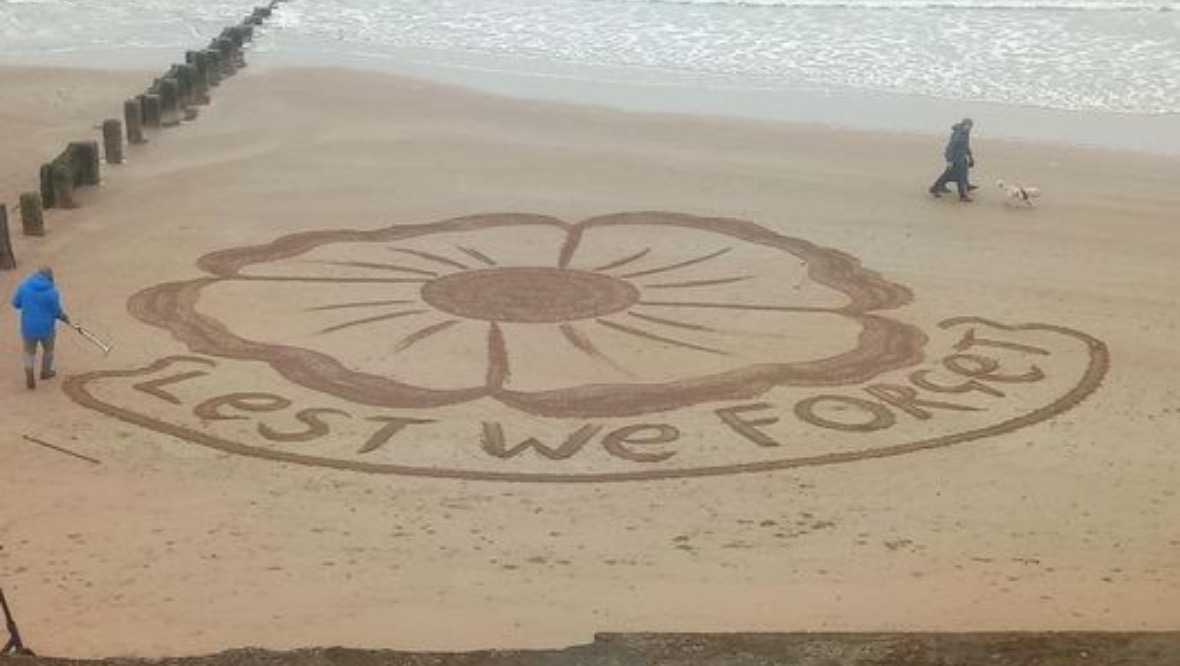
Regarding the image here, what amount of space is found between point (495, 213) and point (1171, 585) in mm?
11829

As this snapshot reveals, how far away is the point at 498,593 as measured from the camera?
9.66 meters

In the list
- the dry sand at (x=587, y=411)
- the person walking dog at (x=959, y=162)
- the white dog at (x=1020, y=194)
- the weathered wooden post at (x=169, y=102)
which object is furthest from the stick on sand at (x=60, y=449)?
the weathered wooden post at (x=169, y=102)

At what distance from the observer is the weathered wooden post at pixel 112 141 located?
74.4 feet

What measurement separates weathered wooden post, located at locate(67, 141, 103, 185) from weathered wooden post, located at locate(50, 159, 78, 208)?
549mm

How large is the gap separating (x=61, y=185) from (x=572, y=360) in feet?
30.3

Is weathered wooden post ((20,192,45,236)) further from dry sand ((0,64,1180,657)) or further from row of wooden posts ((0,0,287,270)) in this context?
dry sand ((0,64,1180,657))

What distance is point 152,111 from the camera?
25.2 metres

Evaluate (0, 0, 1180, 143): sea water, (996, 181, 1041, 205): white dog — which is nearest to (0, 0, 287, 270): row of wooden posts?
(0, 0, 1180, 143): sea water

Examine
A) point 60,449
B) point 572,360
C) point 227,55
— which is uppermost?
point 227,55

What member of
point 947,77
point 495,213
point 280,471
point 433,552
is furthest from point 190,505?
point 947,77

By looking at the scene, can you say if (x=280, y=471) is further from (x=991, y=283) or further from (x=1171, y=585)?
(x=991, y=283)

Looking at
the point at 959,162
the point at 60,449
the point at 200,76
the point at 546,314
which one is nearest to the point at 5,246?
the point at 60,449

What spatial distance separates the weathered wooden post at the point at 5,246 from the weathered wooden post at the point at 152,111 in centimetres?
808

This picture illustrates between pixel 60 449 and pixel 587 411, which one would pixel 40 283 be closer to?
pixel 60 449
